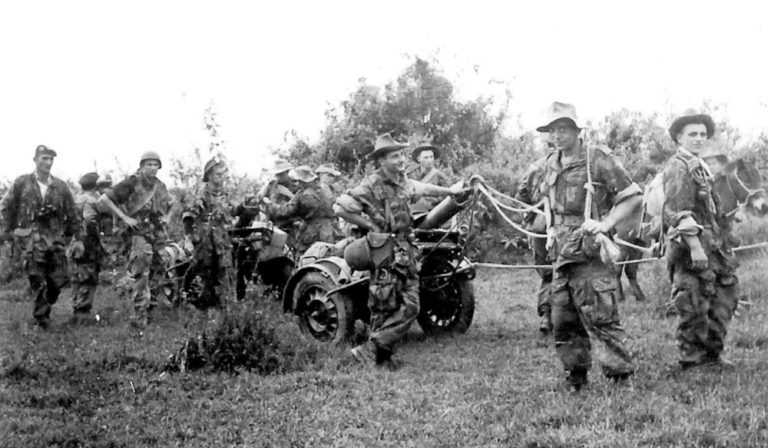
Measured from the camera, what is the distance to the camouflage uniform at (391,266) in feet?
25.5

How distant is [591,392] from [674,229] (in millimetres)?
1409

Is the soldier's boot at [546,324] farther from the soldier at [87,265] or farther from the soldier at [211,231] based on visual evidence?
the soldier at [87,265]

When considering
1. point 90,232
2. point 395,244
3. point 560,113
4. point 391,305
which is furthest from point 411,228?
point 90,232

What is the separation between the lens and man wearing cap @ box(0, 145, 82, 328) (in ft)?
35.6

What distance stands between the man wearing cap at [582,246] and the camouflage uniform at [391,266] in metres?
1.74

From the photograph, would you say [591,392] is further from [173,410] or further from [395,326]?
[173,410]

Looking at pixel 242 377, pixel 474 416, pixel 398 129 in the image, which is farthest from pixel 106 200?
pixel 398 129

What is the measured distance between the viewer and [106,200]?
35.5 ft

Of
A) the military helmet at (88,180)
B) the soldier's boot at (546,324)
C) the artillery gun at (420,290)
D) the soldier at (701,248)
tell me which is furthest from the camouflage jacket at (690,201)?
the military helmet at (88,180)

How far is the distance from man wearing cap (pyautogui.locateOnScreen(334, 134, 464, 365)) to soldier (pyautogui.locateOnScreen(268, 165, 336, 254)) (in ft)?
13.7

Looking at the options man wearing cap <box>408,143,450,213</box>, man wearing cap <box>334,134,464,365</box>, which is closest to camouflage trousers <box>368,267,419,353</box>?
man wearing cap <box>334,134,464,365</box>

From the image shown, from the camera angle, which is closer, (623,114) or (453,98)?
(623,114)

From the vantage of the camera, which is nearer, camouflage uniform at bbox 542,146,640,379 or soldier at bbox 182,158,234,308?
camouflage uniform at bbox 542,146,640,379

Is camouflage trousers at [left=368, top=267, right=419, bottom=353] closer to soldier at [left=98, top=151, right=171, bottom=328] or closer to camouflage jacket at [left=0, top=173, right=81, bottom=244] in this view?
soldier at [left=98, top=151, right=171, bottom=328]
